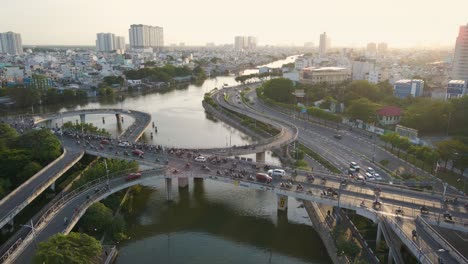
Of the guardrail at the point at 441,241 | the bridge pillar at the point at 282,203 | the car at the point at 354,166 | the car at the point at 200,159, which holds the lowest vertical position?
the bridge pillar at the point at 282,203

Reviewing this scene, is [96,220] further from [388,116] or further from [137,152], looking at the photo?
[388,116]

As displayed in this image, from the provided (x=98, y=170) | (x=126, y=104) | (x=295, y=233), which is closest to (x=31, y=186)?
(x=98, y=170)

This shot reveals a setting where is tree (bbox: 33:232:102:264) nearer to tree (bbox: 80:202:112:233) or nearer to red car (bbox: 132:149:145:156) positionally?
tree (bbox: 80:202:112:233)

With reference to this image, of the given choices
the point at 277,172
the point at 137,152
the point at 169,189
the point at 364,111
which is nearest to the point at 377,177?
the point at 277,172

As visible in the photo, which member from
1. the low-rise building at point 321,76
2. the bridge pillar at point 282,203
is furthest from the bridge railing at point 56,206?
the low-rise building at point 321,76

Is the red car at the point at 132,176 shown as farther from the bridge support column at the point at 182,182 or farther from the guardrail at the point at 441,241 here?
the guardrail at the point at 441,241

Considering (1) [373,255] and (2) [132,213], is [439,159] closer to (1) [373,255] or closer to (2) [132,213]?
(1) [373,255]

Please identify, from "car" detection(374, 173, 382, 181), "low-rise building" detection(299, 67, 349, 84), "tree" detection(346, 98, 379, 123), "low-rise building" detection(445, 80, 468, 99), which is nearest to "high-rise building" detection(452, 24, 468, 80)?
"low-rise building" detection(445, 80, 468, 99)
